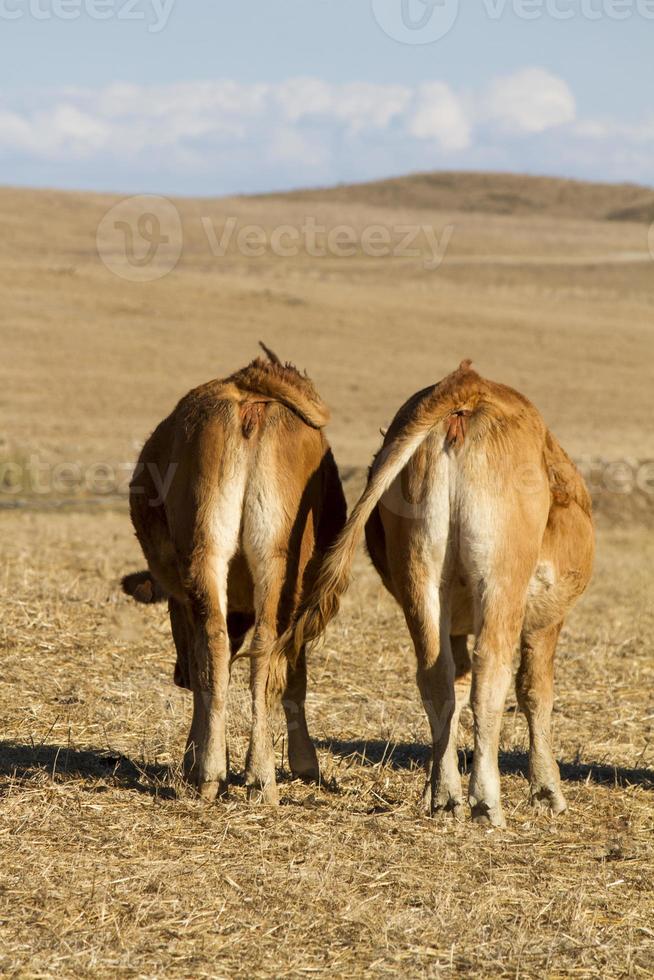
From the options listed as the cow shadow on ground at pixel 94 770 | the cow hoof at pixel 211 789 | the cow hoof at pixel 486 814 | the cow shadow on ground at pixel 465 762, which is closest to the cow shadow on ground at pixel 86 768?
the cow shadow on ground at pixel 94 770

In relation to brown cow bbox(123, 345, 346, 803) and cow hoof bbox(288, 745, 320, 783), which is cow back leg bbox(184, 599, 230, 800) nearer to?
brown cow bbox(123, 345, 346, 803)

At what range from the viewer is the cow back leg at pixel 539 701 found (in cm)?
560

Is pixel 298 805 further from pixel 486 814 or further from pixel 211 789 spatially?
pixel 486 814

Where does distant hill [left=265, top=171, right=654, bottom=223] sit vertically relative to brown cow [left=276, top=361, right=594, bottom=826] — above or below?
above

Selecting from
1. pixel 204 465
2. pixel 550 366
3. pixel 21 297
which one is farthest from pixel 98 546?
pixel 21 297

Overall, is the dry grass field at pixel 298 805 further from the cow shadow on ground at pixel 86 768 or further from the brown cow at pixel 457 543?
the brown cow at pixel 457 543

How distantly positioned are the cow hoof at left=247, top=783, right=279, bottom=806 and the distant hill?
6820 centimetres

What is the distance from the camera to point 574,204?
254ft

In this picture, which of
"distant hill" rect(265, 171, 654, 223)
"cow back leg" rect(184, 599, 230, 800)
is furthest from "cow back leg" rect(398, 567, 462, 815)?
"distant hill" rect(265, 171, 654, 223)

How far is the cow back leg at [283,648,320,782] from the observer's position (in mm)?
5750

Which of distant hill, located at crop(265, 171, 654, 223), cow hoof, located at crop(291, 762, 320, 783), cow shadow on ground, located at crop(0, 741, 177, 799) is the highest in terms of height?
distant hill, located at crop(265, 171, 654, 223)

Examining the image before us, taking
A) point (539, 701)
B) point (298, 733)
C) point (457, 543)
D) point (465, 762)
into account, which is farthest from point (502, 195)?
point (457, 543)

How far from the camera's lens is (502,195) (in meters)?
76.9

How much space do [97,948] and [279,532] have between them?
6.40ft
